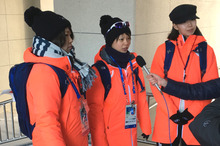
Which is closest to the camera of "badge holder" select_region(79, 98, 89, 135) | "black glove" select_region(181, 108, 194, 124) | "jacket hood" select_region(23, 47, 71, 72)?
"jacket hood" select_region(23, 47, 71, 72)

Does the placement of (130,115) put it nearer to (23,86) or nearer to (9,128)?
(23,86)

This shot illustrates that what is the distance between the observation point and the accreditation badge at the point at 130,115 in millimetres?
2469

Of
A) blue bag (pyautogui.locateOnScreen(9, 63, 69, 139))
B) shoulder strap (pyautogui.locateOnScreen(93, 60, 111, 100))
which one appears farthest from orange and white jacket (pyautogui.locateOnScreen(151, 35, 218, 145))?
blue bag (pyautogui.locateOnScreen(9, 63, 69, 139))

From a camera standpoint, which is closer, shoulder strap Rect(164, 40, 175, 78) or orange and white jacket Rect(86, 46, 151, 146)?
orange and white jacket Rect(86, 46, 151, 146)

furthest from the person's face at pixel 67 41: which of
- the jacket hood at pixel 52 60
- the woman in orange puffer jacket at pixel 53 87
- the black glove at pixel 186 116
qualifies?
the black glove at pixel 186 116

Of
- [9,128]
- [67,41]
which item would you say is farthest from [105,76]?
[9,128]

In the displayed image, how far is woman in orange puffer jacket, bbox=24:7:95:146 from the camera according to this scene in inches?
64.8

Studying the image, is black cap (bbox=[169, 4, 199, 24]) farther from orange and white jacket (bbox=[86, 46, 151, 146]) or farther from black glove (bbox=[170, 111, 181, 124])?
black glove (bbox=[170, 111, 181, 124])

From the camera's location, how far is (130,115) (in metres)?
2.49

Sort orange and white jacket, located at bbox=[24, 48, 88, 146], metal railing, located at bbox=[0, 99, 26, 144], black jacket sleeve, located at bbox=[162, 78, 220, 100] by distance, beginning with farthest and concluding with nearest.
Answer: metal railing, located at bbox=[0, 99, 26, 144] → black jacket sleeve, located at bbox=[162, 78, 220, 100] → orange and white jacket, located at bbox=[24, 48, 88, 146]

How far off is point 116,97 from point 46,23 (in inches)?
38.8

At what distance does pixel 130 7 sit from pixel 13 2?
214 inches

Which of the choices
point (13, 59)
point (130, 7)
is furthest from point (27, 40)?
point (130, 7)

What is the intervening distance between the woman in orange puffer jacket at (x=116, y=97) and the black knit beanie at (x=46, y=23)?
2.26 feet
